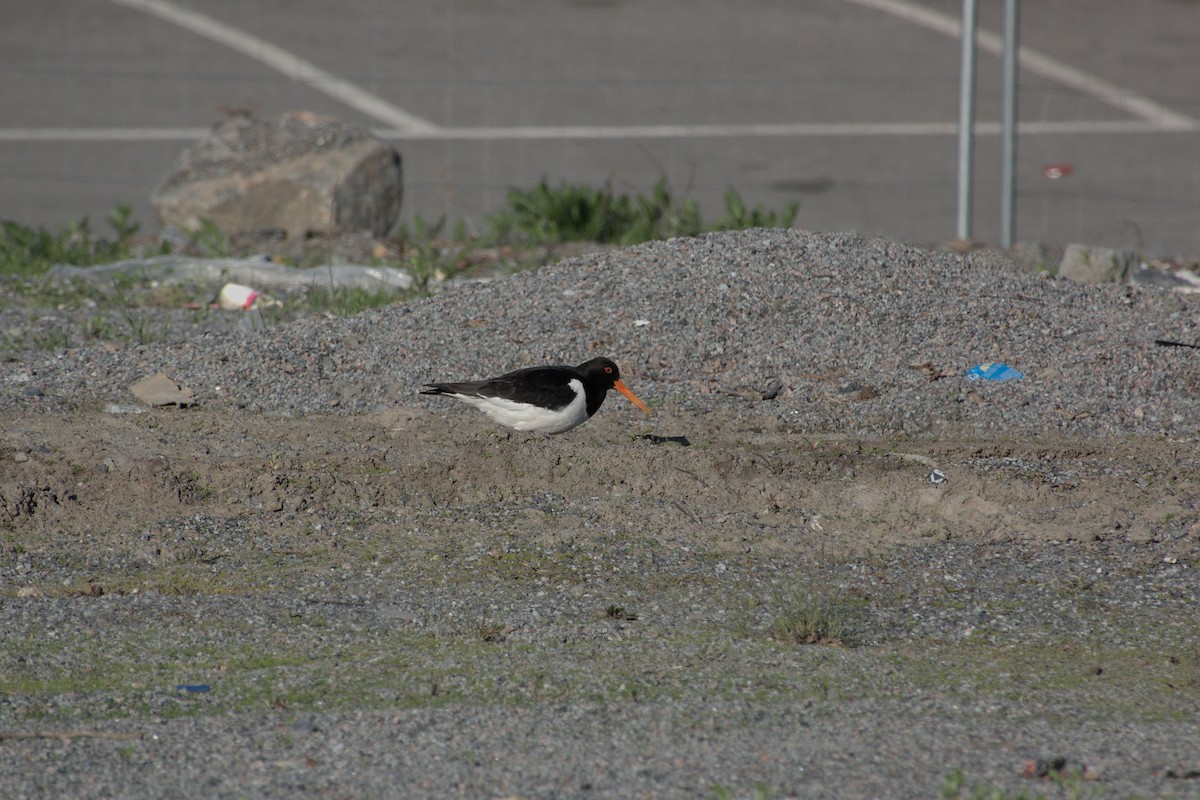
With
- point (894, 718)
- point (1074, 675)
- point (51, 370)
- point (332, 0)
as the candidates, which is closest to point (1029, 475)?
point (1074, 675)

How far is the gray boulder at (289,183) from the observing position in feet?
33.0

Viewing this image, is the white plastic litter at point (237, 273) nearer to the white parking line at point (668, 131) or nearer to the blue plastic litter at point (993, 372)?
the blue plastic litter at point (993, 372)

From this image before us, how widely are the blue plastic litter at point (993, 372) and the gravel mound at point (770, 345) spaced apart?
5 centimetres

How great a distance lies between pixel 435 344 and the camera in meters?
7.02

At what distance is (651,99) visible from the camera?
558 inches

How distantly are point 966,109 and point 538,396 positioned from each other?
17.3 feet

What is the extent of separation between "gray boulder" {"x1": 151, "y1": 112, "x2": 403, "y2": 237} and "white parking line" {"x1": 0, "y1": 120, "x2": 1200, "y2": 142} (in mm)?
2850

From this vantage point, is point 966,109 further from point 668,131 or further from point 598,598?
point 598,598

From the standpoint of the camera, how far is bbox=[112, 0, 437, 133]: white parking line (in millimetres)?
13562

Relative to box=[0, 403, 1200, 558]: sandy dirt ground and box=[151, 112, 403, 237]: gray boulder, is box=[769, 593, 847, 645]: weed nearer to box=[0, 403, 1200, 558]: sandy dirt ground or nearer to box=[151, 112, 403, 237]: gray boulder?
box=[0, 403, 1200, 558]: sandy dirt ground

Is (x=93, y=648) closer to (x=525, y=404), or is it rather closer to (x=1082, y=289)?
(x=525, y=404)

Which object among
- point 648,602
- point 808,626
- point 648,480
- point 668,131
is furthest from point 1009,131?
point 808,626

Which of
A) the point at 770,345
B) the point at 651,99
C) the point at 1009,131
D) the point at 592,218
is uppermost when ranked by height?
the point at 1009,131

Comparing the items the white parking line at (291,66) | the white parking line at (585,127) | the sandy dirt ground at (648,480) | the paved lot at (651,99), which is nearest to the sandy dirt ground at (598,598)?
the sandy dirt ground at (648,480)
